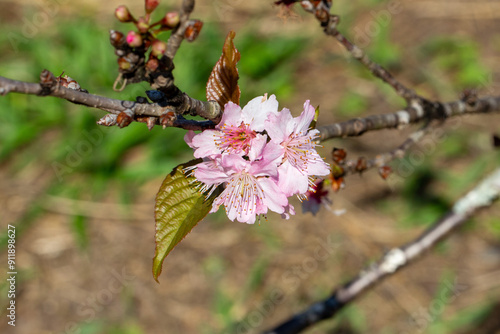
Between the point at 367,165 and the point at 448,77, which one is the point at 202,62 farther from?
the point at 367,165

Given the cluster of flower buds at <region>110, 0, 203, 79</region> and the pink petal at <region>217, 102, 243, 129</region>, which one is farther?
the pink petal at <region>217, 102, 243, 129</region>

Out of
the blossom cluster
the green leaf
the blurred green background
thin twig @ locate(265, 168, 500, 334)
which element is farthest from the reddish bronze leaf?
the blurred green background

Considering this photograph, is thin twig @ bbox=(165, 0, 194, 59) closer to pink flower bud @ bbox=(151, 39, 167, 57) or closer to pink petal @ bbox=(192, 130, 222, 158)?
pink flower bud @ bbox=(151, 39, 167, 57)

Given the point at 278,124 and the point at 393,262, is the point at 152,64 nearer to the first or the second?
the point at 278,124

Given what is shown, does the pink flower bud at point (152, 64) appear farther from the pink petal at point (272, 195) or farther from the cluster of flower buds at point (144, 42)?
the pink petal at point (272, 195)

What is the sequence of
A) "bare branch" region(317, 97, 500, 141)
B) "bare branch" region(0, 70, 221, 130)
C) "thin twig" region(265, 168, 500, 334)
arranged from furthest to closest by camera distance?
A: 1. "thin twig" region(265, 168, 500, 334)
2. "bare branch" region(317, 97, 500, 141)
3. "bare branch" region(0, 70, 221, 130)

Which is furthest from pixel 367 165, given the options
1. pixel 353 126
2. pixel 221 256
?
pixel 221 256
